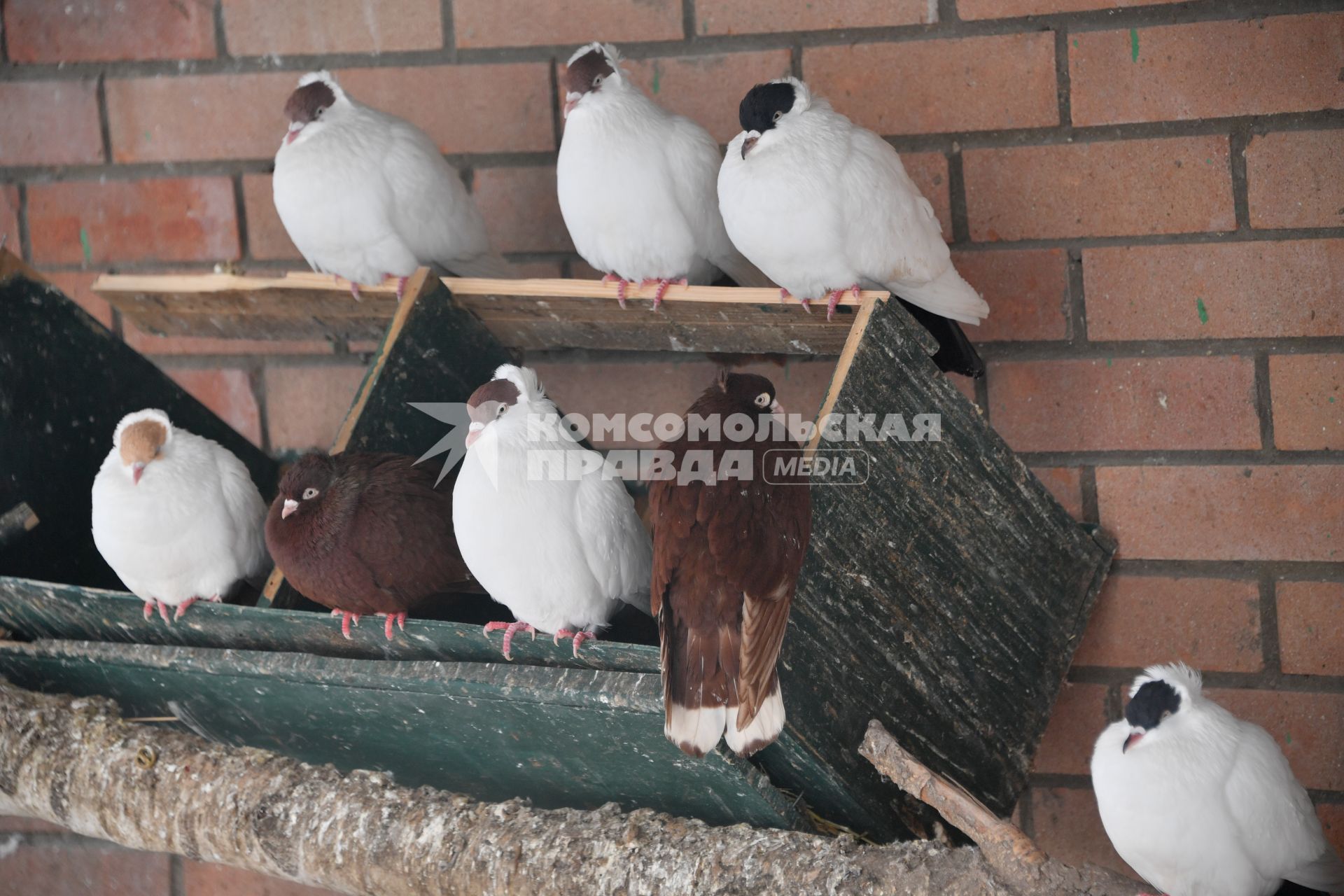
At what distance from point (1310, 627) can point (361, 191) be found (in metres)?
1.45

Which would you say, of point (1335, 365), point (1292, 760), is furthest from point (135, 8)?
point (1292, 760)

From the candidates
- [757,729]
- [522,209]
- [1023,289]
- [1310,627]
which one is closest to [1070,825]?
[1310,627]

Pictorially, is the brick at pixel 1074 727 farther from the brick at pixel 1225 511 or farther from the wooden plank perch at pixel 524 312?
the wooden plank perch at pixel 524 312

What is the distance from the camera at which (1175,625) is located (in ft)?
5.82

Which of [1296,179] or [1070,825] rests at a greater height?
[1296,179]

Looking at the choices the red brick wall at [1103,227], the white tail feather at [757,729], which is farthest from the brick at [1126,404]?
the white tail feather at [757,729]

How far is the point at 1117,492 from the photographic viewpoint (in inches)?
70.1

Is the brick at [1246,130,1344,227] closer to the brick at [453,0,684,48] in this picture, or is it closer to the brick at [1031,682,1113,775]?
the brick at [1031,682,1113,775]

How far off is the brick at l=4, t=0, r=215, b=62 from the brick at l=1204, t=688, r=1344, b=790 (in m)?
1.93

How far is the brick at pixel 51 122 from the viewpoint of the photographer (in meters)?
2.08

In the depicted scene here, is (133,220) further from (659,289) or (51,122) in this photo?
(659,289)

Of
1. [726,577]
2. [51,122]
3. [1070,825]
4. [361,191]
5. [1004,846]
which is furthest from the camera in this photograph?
[51,122]

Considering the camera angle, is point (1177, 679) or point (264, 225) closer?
point (1177, 679)

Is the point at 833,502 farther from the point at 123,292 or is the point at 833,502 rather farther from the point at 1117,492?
the point at 123,292
